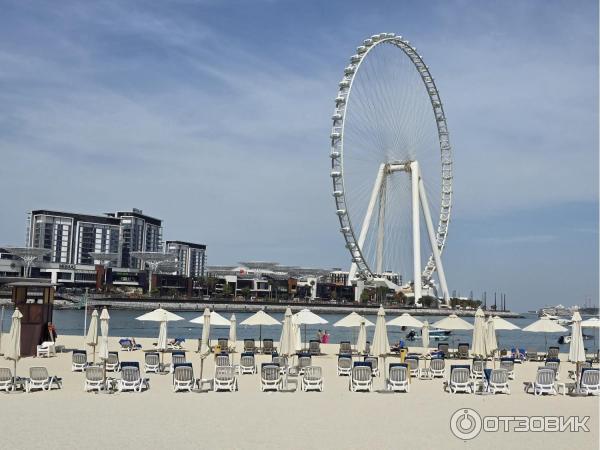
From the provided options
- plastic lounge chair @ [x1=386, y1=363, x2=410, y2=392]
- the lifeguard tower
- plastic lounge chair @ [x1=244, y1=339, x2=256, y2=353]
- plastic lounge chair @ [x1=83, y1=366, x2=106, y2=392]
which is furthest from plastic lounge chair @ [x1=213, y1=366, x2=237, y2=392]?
the lifeguard tower

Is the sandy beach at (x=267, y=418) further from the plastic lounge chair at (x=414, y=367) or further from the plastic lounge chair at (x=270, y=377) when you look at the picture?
the plastic lounge chair at (x=414, y=367)

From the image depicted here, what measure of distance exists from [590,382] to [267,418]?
830cm

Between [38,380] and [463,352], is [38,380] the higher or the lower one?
the lower one

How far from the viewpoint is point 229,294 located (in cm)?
16162

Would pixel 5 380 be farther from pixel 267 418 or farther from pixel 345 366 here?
pixel 345 366

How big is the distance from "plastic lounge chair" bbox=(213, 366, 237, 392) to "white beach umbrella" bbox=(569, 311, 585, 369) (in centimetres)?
817

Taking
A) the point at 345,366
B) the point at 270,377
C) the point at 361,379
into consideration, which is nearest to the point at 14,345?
the point at 270,377

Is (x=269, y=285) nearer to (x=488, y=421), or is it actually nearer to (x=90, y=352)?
(x=90, y=352)

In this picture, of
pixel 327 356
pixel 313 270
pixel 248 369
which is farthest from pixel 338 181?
pixel 313 270

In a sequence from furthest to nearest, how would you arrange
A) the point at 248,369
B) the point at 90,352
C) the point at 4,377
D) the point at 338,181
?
the point at 338,181 < the point at 90,352 < the point at 248,369 < the point at 4,377

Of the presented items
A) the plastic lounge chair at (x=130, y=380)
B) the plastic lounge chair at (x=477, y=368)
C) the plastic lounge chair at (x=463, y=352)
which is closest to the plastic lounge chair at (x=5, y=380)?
the plastic lounge chair at (x=130, y=380)

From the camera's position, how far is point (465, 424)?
42.8ft

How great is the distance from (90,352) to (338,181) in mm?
40795

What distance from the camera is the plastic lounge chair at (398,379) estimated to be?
17812 mm
